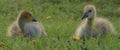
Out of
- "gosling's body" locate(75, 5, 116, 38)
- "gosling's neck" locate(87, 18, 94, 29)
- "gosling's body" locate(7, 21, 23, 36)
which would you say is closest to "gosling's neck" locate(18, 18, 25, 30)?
"gosling's body" locate(7, 21, 23, 36)

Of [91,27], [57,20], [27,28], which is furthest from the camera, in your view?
[57,20]

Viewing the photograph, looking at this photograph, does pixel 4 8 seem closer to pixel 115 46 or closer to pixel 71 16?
pixel 71 16

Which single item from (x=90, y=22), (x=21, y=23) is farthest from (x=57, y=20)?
(x=21, y=23)

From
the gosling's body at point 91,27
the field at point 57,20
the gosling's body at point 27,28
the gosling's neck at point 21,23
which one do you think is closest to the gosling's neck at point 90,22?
the gosling's body at point 91,27

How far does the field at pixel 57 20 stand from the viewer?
540 centimetres

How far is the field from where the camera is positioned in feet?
17.7

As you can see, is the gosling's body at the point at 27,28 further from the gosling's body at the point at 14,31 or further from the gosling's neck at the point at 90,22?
the gosling's neck at the point at 90,22

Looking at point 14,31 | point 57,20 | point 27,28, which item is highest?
point 27,28

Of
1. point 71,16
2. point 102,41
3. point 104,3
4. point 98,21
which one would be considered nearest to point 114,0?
point 104,3

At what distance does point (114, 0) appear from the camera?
11891mm

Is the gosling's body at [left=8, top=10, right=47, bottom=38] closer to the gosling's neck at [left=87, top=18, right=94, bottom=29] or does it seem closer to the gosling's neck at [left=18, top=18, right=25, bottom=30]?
the gosling's neck at [left=18, top=18, right=25, bottom=30]

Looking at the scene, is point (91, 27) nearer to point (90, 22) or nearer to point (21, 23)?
point (90, 22)

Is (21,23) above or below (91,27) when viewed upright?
above

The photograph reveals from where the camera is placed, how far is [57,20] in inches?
365
